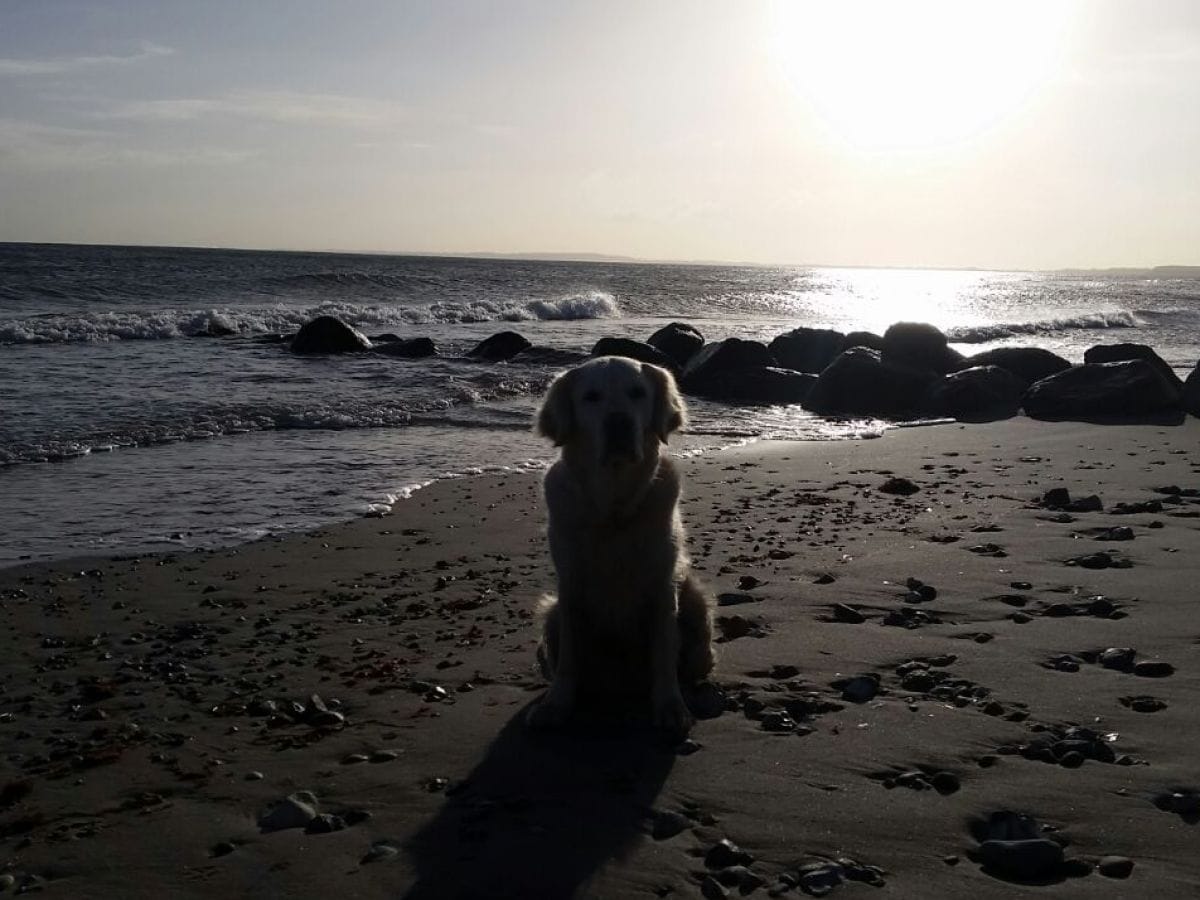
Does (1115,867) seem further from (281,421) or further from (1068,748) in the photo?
(281,421)

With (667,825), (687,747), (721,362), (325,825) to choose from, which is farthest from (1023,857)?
(721,362)

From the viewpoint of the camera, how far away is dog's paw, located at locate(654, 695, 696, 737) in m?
4.30

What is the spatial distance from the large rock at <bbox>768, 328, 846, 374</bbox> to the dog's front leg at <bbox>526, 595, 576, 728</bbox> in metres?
16.4

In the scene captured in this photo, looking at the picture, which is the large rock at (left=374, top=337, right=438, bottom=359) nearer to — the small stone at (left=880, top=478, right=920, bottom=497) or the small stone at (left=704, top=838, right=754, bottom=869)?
the small stone at (left=880, top=478, right=920, bottom=497)

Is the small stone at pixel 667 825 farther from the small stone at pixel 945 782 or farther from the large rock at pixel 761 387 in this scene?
the large rock at pixel 761 387

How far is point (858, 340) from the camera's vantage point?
70.9 feet

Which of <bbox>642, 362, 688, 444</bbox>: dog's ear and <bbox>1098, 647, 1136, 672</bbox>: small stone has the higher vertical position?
<bbox>642, 362, 688, 444</bbox>: dog's ear

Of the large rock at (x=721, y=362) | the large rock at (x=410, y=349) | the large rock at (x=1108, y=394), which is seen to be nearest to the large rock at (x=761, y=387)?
the large rock at (x=721, y=362)

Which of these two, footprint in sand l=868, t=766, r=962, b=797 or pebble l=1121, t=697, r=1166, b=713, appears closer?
footprint in sand l=868, t=766, r=962, b=797

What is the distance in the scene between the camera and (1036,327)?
117 ft

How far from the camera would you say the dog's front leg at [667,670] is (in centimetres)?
435

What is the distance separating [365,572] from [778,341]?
599 inches

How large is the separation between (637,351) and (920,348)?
16.0 feet

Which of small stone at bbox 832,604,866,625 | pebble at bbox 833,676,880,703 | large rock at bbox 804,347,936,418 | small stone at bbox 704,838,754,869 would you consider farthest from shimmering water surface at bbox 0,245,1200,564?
small stone at bbox 704,838,754,869
